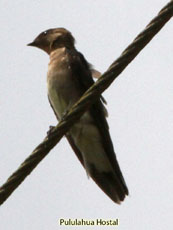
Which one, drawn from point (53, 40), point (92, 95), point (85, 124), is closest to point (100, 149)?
point (85, 124)

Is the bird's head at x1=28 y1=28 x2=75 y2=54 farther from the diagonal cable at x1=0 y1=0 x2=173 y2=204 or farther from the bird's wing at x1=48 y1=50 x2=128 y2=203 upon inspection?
the diagonal cable at x1=0 y1=0 x2=173 y2=204

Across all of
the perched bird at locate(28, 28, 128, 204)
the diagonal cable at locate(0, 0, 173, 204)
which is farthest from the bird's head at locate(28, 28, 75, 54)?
the diagonal cable at locate(0, 0, 173, 204)

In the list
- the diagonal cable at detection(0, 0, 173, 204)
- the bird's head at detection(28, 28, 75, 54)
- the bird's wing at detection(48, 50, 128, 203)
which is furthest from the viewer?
the bird's head at detection(28, 28, 75, 54)

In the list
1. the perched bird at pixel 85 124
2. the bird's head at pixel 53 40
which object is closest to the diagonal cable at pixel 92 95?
the perched bird at pixel 85 124

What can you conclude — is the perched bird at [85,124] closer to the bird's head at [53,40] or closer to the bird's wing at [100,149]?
the bird's wing at [100,149]

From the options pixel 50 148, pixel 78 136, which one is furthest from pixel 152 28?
pixel 78 136

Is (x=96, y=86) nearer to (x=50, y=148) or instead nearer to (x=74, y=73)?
(x=50, y=148)

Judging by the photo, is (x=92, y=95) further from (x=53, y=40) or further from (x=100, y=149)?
(x=53, y=40)
